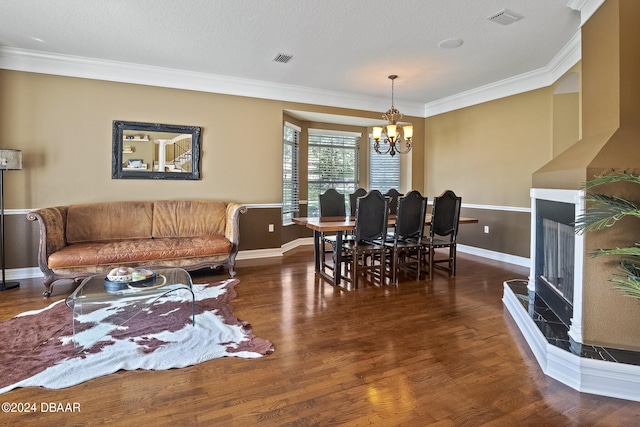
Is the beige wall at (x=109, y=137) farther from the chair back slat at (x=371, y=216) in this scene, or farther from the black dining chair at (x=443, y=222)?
the black dining chair at (x=443, y=222)

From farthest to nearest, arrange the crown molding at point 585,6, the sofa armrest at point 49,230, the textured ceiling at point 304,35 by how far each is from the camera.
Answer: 1. the sofa armrest at point 49,230
2. the textured ceiling at point 304,35
3. the crown molding at point 585,6

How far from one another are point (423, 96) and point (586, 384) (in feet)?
16.4

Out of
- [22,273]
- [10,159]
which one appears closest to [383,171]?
[10,159]

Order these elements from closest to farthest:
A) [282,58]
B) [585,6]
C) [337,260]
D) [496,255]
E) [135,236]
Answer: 1. [585,6]
2. [337,260]
3. [282,58]
4. [135,236]
5. [496,255]

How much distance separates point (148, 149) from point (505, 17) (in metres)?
4.47

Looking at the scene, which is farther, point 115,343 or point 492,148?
point 492,148

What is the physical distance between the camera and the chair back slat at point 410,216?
3.84 meters

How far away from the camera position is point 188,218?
4.50 m

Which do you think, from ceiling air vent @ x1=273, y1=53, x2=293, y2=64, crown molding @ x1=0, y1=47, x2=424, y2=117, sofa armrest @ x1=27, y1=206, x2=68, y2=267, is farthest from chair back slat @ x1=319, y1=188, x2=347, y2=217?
sofa armrest @ x1=27, y1=206, x2=68, y2=267

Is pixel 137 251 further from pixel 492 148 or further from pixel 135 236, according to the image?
pixel 492 148

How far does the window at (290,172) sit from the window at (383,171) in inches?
65.3

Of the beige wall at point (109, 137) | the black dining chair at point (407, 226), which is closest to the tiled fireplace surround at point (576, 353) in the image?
the black dining chair at point (407, 226)

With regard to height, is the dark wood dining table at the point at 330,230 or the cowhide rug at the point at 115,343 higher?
the dark wood dining table at the point at 330,230

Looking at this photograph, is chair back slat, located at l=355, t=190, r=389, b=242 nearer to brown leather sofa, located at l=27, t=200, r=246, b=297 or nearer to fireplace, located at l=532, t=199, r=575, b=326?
fireplace, located at l=532, t=199, r=575, b=326
